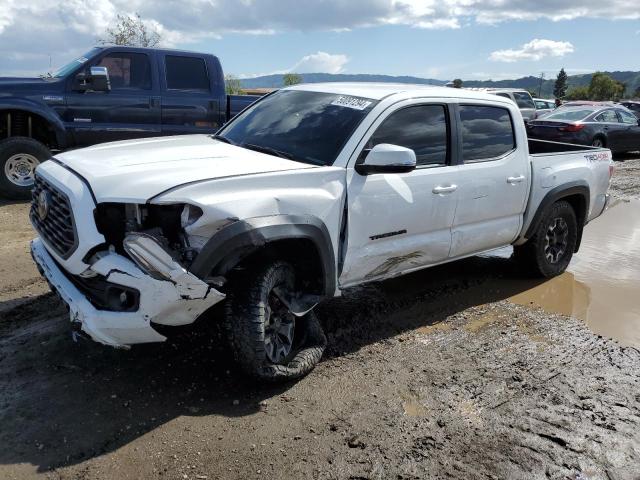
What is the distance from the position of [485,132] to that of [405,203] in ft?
4.41

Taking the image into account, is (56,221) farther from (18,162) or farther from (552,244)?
(18,162)

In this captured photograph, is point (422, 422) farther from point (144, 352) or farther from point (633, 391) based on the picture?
point (144, 352)

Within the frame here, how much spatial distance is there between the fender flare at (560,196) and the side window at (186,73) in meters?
5.79

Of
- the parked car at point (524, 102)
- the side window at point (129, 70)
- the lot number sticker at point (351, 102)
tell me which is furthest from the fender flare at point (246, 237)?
the parked car at point (524, 102)

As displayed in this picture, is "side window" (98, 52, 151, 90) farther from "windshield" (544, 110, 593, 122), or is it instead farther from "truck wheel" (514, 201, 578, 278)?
"windshield" (544, 110, 593, 122)

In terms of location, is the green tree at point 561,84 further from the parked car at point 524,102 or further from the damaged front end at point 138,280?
the damaged front end at point 138,280

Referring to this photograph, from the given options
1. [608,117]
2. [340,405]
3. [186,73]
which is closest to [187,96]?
[186,73]

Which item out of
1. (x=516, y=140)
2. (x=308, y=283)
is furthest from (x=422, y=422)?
(x=516, y=140)

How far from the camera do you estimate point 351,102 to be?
4.31 meters

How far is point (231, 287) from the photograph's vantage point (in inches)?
136

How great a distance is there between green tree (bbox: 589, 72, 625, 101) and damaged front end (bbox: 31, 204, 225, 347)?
10075 cm

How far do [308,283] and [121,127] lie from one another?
19.7 feet

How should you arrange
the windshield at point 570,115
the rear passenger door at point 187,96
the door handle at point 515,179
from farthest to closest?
the windshield at point 570,115 < the rear passenger door at point 187,96 < the door handle at point 515,179

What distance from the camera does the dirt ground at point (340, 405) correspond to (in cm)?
301
